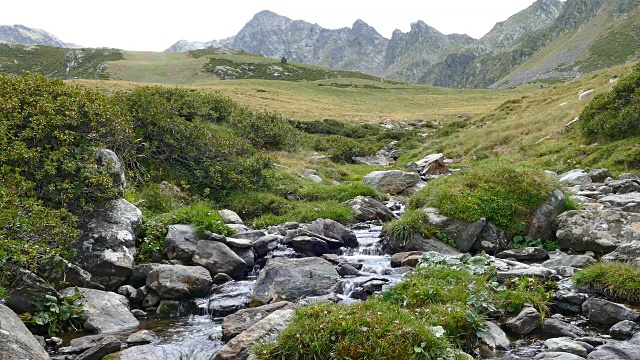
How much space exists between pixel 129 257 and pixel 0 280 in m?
3.46

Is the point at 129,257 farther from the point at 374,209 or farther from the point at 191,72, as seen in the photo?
the point at 191,72

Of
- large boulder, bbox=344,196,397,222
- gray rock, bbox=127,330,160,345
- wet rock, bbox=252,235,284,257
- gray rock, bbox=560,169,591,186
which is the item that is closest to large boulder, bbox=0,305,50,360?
gray rock, bbox=127,330,160,345

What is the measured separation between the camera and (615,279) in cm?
916

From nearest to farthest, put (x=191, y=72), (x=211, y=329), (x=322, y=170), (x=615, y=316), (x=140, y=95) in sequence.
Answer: (x=615, y=316) < (x=211, y=329) < (x=140, y=95) < (x=322, y=170) < (x=191, y=72)

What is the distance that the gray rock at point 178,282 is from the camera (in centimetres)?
1106

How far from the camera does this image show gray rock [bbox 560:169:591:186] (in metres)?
19.8

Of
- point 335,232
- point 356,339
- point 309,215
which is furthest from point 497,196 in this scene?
point 356,339

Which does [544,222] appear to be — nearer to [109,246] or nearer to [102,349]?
[102,349]

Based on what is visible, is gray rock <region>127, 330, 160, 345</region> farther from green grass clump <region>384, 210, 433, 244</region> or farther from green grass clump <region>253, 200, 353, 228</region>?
green grass clump <region>253, 200, 353, 228</region>

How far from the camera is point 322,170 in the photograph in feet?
98.3

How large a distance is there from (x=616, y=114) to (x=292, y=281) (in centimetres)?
2225

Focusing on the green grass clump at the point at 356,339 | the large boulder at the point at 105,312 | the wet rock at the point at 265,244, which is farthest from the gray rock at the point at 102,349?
the wet rock at the point at 265,244

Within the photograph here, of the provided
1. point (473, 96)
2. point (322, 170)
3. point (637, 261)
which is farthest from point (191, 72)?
point (637, 261)

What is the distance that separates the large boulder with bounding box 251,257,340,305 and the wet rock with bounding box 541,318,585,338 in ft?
→ 15.0
